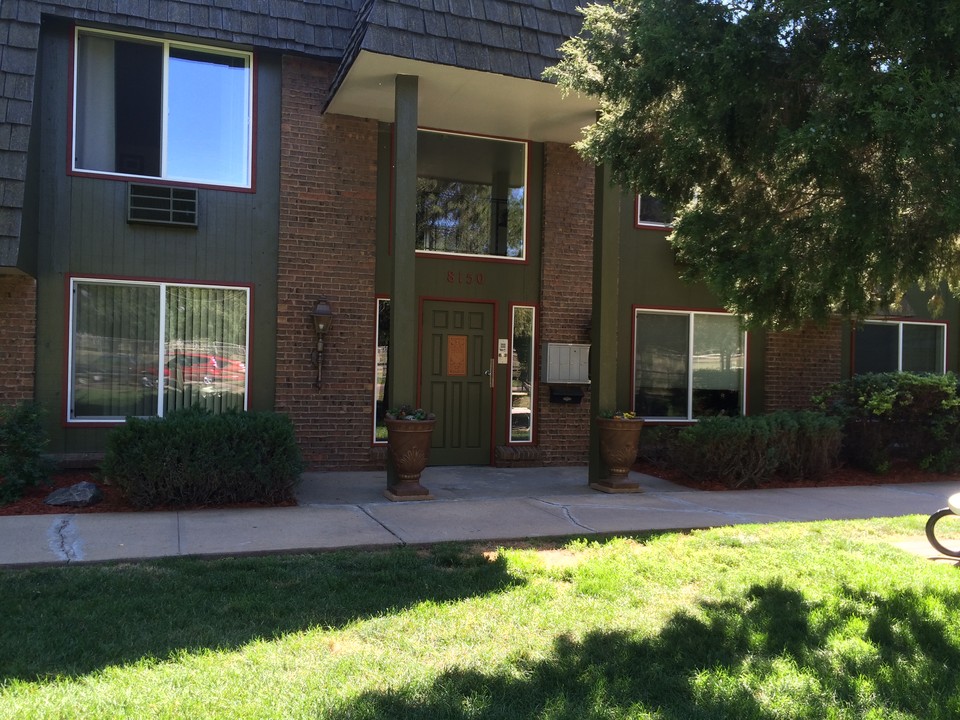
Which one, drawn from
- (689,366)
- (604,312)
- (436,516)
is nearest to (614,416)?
(604,312)

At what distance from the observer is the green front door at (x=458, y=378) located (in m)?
9.93

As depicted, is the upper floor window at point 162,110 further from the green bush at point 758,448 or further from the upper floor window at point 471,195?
the green bush at point 758,448

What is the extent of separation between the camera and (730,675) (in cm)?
372

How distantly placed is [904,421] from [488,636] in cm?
814

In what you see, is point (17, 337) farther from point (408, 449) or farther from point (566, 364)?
point (566, 364)

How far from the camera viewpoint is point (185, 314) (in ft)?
29.0

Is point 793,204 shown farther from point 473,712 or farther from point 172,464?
point 172,464

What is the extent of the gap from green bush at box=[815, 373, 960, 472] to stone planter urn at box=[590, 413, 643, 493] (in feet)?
10.8

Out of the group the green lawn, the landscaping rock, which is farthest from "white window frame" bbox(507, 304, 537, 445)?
the landscaping rock

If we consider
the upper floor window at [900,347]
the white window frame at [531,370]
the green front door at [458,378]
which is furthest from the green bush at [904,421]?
the green front door at [458,378]

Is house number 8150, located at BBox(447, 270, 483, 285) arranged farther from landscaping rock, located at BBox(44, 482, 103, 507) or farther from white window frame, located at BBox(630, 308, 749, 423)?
landscaping rock, located at BBox(44, 482, 103, 507)

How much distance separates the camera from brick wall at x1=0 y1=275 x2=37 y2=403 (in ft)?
26.6

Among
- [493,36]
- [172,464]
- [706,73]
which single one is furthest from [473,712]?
[493,36]

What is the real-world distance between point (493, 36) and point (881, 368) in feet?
27.2
